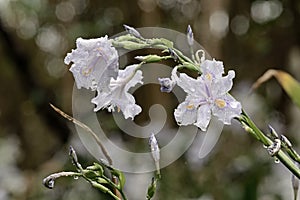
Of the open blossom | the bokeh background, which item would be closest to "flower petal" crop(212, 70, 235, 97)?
the open blossom

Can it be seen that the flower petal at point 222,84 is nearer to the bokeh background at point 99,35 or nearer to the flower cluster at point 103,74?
the flower cluster at point 103,74

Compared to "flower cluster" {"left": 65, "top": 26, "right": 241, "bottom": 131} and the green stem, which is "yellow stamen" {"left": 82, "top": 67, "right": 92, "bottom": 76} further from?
the green stem

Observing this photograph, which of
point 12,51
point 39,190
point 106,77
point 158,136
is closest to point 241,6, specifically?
point 158,136

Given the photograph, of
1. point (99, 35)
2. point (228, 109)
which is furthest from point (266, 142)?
point (99, 35)

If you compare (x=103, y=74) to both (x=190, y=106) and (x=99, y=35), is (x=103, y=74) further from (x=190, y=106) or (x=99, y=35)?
(x=99, y=35)

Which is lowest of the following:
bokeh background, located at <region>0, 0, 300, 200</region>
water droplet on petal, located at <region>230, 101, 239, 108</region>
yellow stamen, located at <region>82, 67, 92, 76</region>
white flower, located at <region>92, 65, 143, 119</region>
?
bokeh background, located at <region>0, 0, 300, 200</region>

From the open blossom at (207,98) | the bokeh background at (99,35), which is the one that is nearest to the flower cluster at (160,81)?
the open blossom at (207,98)
